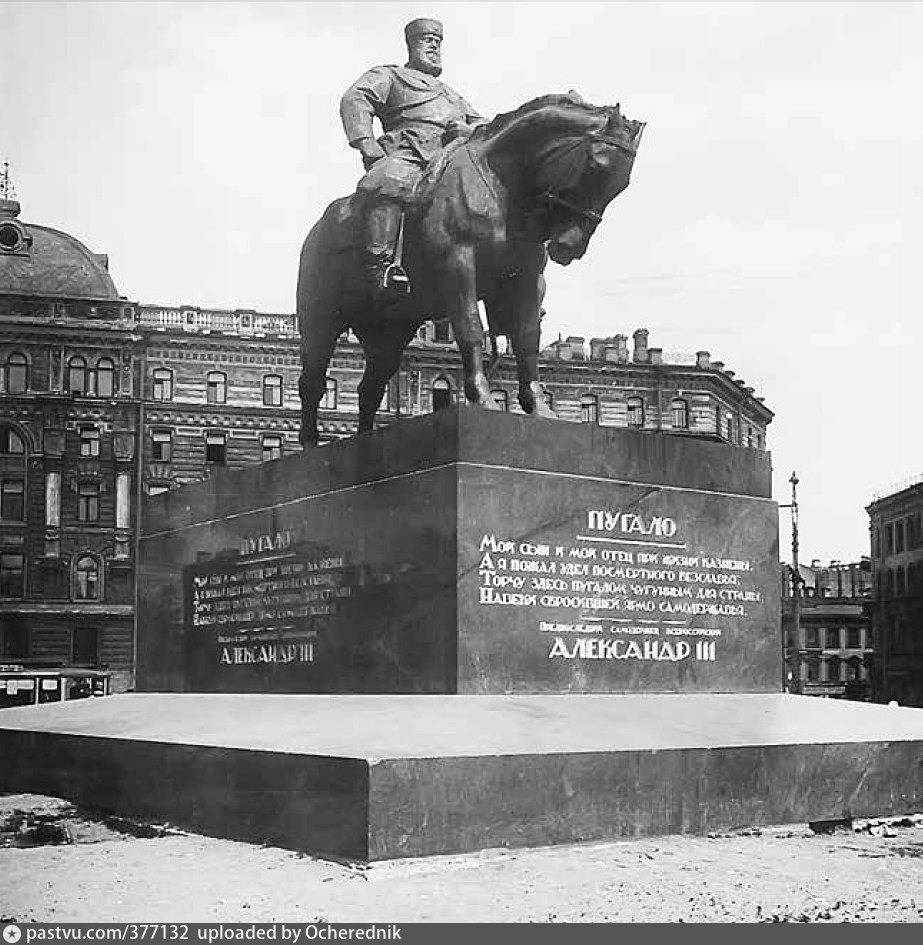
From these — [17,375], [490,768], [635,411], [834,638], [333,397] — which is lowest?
[490,768]

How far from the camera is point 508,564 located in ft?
31.3

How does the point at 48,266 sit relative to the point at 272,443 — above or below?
above

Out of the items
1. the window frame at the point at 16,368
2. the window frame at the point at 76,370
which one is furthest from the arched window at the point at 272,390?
the window frame at the point at 16,368

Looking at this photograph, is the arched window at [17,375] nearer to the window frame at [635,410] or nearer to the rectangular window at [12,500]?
the rectangular window at [12,500]

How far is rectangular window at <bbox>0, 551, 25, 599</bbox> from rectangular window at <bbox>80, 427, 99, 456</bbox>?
15.4 feet

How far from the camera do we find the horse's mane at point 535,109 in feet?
33.4

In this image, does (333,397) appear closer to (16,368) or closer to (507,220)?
(16,368)

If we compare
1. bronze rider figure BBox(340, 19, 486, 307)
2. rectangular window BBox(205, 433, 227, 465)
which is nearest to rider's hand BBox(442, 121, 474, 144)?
bronze rider figure BBox(340, 19, 486, 307)

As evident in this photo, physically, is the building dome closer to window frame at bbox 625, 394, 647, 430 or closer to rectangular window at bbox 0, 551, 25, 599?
rectangular window at bbox 0, 551, 25, 599

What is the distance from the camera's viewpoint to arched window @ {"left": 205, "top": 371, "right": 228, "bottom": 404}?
2368 inches

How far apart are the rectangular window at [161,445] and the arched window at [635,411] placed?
18798 millimetres

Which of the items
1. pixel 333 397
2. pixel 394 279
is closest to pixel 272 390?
pixel 333 397

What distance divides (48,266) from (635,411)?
24278 millimetres

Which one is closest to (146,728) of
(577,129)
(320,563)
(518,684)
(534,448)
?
(320,563)
